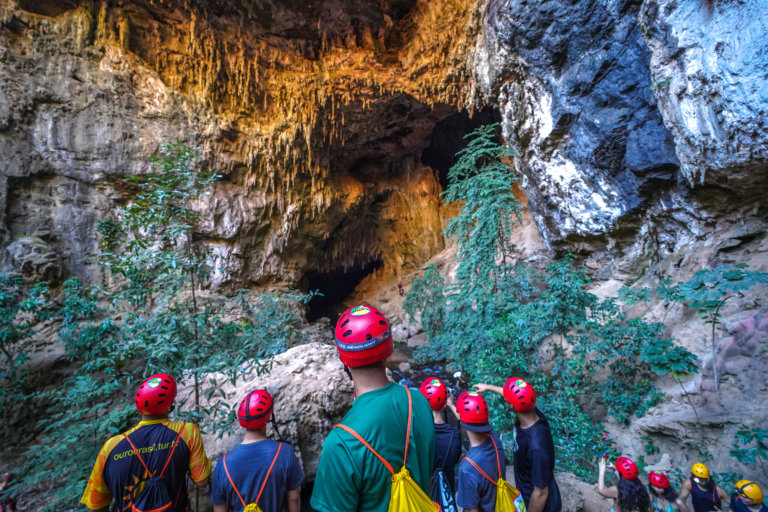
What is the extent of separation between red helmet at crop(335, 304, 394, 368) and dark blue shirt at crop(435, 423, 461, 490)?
167cm

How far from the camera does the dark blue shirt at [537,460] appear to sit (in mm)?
2035

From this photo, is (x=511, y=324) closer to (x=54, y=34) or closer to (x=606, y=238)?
(x=606, y=238)

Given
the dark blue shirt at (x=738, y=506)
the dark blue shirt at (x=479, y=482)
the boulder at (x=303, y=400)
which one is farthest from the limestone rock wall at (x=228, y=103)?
the dark blue shirt at (x=738, y=506)

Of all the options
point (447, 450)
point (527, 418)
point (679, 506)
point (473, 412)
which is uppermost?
point (473, 412)

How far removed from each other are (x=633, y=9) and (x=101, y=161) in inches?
554

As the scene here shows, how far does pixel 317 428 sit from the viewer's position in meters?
3.21

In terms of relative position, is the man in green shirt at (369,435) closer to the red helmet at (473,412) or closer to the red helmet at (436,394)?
the red helmet at (473,412)

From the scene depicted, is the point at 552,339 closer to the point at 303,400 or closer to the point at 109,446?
the point at 303,400

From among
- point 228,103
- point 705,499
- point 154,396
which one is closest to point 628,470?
point 705,499

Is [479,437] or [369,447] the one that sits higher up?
[369,447]

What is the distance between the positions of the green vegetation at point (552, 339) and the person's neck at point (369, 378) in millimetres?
3966

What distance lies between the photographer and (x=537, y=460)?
2.04 meters

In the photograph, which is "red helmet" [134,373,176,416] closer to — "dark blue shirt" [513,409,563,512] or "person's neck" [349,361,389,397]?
"person's neck" [349,361,389,397]

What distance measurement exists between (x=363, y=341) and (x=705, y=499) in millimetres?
3777
